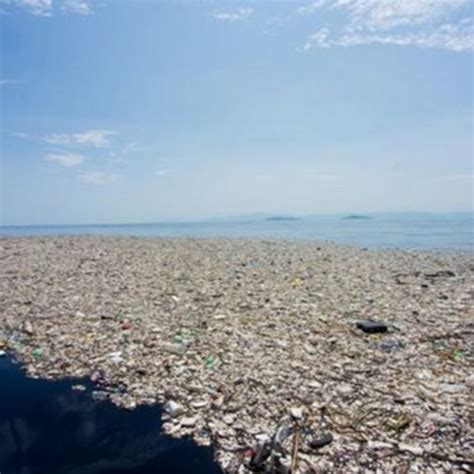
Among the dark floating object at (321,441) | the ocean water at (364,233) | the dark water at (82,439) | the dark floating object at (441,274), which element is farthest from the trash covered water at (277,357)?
the ocean water at (364,233)

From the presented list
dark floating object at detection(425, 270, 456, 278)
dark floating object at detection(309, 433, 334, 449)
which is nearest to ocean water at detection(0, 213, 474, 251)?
dark floating object at detection(425, 270, 456, 278)

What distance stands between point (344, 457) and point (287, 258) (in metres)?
17.2

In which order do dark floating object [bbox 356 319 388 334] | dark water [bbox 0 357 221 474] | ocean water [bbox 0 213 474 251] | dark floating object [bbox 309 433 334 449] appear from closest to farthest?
dark water [bbox 0 357 221 474] < dark floating object [bbox 309 433 334 449] < dark floating object [bbox 356 319 388 334] < ocean water [bbox 0 213 474 251]

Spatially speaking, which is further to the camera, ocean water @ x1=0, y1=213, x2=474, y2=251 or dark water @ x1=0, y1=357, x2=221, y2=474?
ocean water @ x1=0, y1=213, x2=474, y2=251

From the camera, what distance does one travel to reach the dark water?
4.76m

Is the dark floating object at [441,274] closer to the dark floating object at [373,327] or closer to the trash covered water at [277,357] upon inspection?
the trash covered water at [277,357]

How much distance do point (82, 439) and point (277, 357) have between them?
3.48 metres

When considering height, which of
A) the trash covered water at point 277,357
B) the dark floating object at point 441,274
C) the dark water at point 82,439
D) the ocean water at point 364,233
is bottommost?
the dark water at point 82,439

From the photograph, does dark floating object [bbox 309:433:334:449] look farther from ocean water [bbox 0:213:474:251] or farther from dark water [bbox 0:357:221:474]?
ocean water [bbox 0:213:474:251]

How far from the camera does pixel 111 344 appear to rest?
8375 millimetres

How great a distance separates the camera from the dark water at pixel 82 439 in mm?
4762

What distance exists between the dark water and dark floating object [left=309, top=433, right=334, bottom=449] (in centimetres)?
114

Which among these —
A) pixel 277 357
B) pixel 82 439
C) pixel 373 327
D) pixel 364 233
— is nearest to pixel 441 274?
pixel 373 327

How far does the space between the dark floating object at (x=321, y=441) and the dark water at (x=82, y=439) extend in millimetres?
1144
